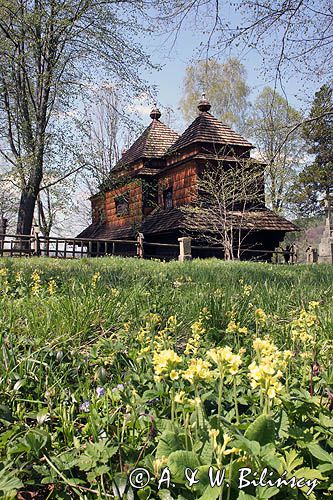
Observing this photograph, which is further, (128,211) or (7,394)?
(128,211)

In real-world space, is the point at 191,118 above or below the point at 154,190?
above

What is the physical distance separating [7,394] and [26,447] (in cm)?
65

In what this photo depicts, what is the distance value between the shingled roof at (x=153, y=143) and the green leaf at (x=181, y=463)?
27.3 meters

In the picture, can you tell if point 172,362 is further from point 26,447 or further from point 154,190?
point 154,190

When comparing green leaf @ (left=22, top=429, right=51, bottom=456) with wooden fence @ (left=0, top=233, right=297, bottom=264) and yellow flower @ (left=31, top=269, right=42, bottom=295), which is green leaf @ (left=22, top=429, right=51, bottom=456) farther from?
wooden fence @ (left=0, top=233, right=297, bottom=264)

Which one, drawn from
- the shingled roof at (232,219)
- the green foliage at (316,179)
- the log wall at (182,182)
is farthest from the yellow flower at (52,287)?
the green foliage at (316,179)

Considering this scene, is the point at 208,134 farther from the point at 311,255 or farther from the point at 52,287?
the point at 52,287

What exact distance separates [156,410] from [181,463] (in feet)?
2.03

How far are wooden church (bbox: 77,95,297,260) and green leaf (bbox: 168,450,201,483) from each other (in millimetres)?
19995

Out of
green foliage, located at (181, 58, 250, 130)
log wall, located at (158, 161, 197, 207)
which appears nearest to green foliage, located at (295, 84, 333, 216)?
green foliage, located at (181, 58, 250, 130)

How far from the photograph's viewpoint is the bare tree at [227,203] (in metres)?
22.0

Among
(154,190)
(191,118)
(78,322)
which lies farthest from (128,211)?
(78,322)

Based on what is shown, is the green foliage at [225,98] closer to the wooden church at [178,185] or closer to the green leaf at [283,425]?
the wooden church at [178,185]

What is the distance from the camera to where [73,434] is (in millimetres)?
1843
